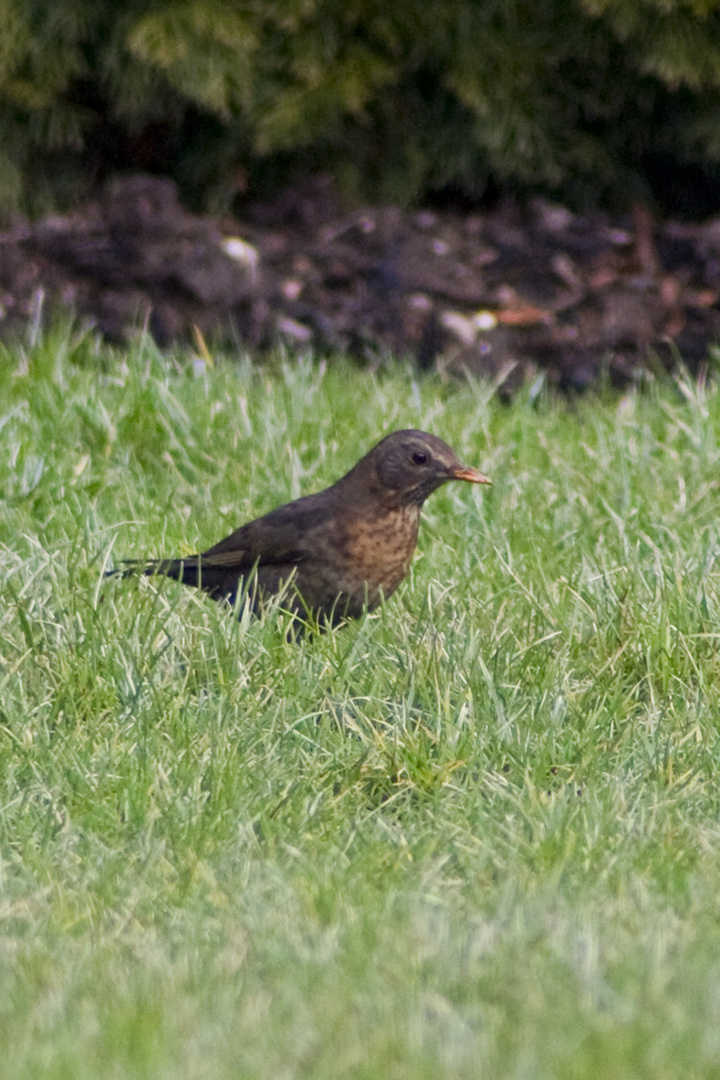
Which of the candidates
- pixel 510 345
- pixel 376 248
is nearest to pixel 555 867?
pixel 510 345

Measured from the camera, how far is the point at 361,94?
7.54 m

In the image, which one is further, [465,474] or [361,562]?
[465,474]

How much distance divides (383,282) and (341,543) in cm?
324

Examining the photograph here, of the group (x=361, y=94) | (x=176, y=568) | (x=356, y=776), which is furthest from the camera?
(x=361, y=94)

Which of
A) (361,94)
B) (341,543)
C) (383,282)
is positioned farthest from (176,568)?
(361,94)

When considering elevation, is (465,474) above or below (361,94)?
below

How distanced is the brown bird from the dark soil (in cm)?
227

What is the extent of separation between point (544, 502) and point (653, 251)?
9.81ft

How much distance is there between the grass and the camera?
7.76ft

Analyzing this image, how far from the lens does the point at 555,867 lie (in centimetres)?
293

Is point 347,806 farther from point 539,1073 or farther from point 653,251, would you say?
point 653,251

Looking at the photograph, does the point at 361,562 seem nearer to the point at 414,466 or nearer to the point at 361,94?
the point at 414,466

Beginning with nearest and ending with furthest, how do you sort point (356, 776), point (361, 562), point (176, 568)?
point (356, 776), point (361, 562), point (176, 568)

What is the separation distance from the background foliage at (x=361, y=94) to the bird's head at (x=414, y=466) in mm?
3367
